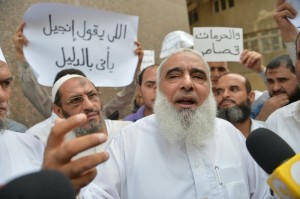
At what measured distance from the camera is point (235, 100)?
364 centimetres

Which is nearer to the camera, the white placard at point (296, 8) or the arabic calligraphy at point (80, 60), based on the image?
Answer: the white placard at point (296, 8)

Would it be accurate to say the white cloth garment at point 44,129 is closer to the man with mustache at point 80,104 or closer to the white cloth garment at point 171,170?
the man with mustache at point 80,104

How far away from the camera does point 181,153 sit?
213 centimetres

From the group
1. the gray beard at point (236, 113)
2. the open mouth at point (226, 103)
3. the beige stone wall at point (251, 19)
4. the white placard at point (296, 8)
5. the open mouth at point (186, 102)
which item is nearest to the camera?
the open mouth at point (186, 102)

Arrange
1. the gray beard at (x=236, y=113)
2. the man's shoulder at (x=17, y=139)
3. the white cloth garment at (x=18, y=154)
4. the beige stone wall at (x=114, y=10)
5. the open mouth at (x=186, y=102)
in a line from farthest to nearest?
1. the beige stone wall at (x=114, y=10)
2. the gray beard at (x=236, y=113)
3. the open mouth at (x=186, y=102)
4. the man's shoulder at (x=17, y=139)
5. the white cloth garment at (x=18, y=154)

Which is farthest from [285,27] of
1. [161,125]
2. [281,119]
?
[161,125]

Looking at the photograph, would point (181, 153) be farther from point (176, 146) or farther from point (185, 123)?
point (185, 123)

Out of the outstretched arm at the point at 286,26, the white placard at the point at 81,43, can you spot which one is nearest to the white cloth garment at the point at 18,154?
the white placard at the point at 81,43

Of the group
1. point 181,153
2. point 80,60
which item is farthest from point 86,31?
point 181,153

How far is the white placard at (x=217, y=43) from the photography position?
4410mm

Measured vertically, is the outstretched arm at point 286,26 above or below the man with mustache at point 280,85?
above

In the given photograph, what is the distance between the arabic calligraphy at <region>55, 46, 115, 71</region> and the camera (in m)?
3.23

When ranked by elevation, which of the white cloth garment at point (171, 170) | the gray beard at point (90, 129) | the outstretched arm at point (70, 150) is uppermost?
the outstretched arm at point (70, 150)

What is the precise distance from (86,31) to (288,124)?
1938 mm
